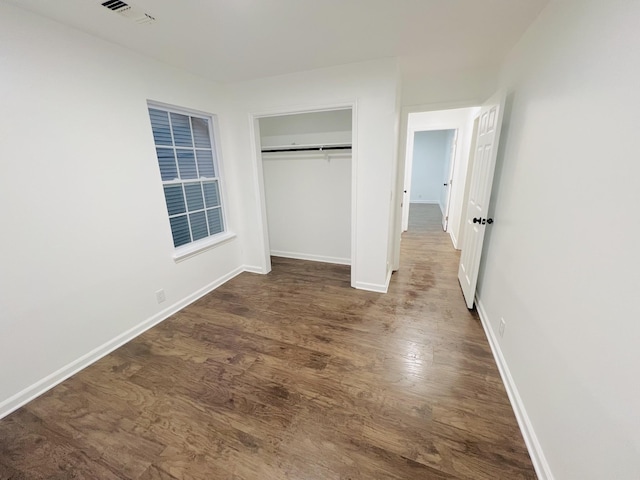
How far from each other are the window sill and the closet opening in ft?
1.86

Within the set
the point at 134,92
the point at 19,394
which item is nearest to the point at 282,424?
the point at 19,394

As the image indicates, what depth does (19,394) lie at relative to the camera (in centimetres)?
171

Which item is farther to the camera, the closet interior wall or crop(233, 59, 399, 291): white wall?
the closet interior wall

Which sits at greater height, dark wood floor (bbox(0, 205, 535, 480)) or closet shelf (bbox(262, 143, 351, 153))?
closet shelf (bbox(262, 143, 351, 153))

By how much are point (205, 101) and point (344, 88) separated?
1612 millimetres

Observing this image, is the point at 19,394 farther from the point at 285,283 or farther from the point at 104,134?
the point at 285,283

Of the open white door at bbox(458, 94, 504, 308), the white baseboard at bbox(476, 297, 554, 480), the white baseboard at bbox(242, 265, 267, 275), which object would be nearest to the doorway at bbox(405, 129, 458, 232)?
the open white door at bbox(458, 94, 504, 308)

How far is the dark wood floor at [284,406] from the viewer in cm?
135

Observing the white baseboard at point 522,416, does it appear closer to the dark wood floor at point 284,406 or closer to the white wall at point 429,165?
the dark wood floor at point 284,406

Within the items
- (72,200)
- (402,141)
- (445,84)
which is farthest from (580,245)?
(72,200)

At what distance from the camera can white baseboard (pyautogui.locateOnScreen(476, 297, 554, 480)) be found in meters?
1.25

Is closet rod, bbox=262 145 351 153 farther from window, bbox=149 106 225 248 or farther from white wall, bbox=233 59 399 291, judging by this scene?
window, bbox=149 106 225 248

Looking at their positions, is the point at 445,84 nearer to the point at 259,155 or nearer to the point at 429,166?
the point at 259,155

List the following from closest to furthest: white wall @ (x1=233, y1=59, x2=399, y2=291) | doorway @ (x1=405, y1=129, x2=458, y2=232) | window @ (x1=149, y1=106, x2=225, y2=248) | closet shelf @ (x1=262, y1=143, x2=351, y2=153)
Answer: white wall @ (x1=233, y1=59, x2=399, y2=291) → window @ (x1=149, y1=106, x2=225, y2=248) → closet shelf @ (x1=262, y1=143, x2=351, y2=153) → doorway @ (x1=405, y1=129, x2=458, y2=232)
